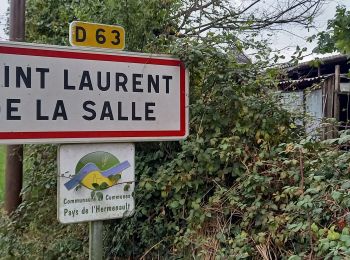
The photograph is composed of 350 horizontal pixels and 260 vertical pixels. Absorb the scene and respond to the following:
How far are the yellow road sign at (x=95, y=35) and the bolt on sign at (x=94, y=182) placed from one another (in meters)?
0.47

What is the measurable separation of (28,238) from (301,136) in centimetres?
223

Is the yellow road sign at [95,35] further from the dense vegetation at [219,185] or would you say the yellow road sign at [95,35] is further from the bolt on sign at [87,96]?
the dense vegetation at [219,185]

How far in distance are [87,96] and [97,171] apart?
0.32 meters

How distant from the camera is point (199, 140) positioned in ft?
8.89

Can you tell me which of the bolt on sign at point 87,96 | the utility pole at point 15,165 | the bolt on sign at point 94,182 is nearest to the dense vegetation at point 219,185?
the bolt on sign at point 87,96

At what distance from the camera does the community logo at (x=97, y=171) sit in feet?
5.90

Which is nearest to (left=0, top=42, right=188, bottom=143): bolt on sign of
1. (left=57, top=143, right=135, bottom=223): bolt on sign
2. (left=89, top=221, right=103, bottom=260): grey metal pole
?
(left=57, top=143, right=135, bottom=223): bolt on sign

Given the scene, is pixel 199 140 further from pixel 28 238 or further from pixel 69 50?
Result: pixel 28 238

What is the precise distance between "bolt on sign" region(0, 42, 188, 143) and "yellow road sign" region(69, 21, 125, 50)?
118 millimetres

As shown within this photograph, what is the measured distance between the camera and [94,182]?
183 cm

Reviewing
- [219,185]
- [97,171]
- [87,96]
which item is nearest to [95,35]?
[87,96]

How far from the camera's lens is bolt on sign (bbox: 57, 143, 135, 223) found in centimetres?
178

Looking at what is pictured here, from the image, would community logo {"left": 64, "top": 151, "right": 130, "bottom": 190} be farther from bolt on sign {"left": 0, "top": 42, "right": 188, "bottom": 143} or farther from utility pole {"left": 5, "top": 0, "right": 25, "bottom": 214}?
utility pole {"left": 5, "top": 0, "right": 25, "bottom": 214}

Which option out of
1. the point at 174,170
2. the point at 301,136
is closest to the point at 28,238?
the point at 174,170
